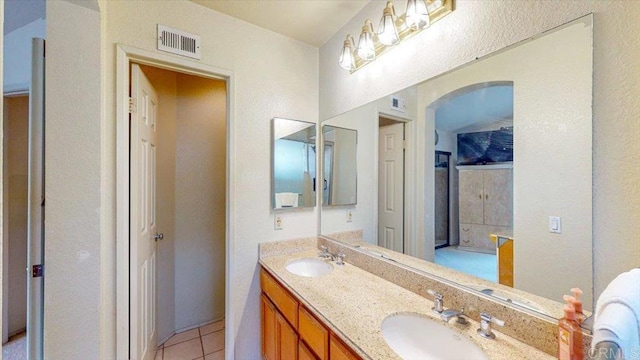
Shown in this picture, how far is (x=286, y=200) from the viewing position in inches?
80.8

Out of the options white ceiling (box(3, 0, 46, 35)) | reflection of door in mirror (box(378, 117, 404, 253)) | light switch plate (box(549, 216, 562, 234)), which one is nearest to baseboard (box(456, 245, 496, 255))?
light switch plate (box(549, 216, 562, 234))

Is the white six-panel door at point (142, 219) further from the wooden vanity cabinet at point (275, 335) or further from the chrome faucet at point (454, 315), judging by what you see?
the chrome faucet at point (454, 315)

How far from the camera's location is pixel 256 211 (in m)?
1.95

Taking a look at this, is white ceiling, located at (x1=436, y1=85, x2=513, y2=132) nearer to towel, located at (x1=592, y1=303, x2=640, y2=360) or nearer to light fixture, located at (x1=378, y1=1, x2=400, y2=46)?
light fixture, located at (x1=378, y1=1, x2=400, y2=46)

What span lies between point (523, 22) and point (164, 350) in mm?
2984

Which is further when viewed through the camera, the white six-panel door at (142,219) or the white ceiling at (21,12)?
the white ceiling at (21,12)

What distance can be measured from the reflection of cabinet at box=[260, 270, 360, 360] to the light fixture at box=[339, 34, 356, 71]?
4.79ft

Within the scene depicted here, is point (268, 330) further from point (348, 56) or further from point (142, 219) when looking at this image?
point (348, 56)

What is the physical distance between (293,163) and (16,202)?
7.99 feet

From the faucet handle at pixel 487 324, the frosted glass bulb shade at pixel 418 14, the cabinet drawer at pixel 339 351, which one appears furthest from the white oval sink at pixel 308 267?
the frosted glass bulb shade at pixel 418 14

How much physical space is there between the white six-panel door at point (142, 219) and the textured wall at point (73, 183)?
0.21m

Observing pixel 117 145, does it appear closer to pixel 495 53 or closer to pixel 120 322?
pixel 120 322

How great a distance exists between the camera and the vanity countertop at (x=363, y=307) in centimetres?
93

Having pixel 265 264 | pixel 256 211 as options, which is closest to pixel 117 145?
pixel 256 211
